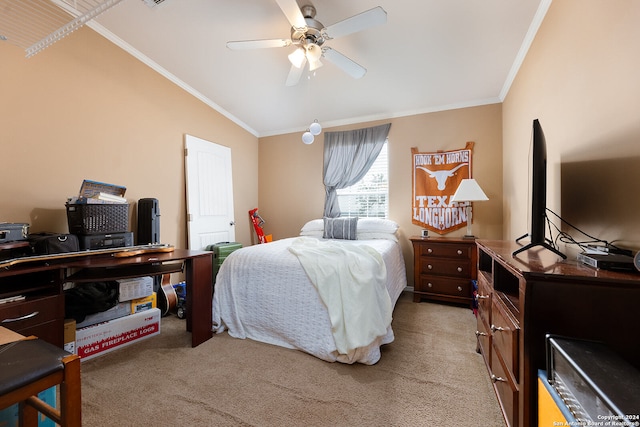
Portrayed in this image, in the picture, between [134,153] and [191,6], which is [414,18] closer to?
[191,6]

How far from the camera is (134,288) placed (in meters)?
2.21

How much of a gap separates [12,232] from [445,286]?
3778 millimetres

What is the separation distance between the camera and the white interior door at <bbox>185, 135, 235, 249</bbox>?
10.9 ft

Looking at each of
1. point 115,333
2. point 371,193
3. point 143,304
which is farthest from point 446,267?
point 115,333

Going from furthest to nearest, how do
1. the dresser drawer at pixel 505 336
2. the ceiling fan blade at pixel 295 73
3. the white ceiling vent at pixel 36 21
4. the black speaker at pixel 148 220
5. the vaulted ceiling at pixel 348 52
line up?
A: the black speaker at pixel 148 220, the ceiling fan blade at pixel 295 73, the vaulted ceiling at pixel 348 52, the white ceiling vent at pixel 36 21, the dresser drawer at pixel 505 336

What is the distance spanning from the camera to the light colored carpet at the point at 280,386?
4.35ft

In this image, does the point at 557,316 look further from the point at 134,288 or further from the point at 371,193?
the point at 371,193

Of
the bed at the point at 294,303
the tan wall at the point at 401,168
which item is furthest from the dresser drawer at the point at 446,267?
the bed at the point at 294,303

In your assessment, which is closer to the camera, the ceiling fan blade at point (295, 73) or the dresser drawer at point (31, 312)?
the dresser drawer at point (31, 312)

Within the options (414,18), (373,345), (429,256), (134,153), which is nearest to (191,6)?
(134,153)

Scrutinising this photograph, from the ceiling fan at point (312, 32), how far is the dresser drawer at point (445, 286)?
2.37 metres

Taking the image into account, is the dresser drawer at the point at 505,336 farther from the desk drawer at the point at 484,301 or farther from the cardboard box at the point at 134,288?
the cardboard box at the point at 134,288

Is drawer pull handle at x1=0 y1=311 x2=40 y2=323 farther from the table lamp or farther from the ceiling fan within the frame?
the table lamp

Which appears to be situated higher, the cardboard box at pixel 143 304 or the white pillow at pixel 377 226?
the white pillow at pixel 377 226
